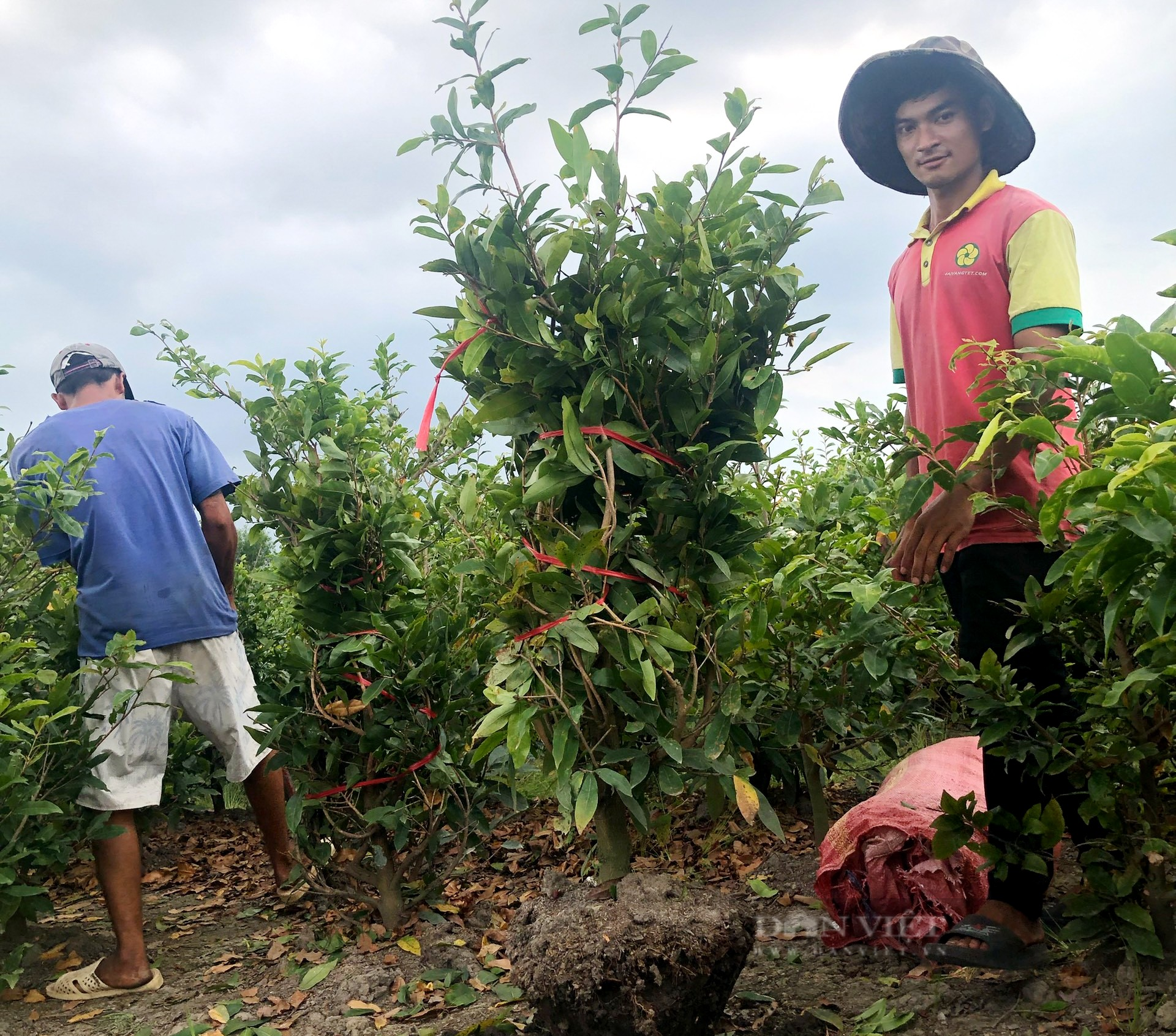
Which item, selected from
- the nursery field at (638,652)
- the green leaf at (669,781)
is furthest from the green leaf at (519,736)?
the green leaf at (669,781)

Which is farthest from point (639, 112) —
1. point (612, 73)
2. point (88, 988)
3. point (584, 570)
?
point (88, 988)

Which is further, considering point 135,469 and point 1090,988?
point 135,469

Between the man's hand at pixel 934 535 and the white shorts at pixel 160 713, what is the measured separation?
2.22m

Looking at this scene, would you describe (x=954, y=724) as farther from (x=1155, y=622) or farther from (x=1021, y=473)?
(x=1155, y=622)

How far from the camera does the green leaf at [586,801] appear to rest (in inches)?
84.9

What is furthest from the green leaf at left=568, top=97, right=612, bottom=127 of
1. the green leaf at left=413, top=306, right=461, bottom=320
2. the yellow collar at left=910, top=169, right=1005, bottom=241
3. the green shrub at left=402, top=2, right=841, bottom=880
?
the yellow collar at left=910, top=169, right=1005, bottom=241

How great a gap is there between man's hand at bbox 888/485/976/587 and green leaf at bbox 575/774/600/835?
1020 mm

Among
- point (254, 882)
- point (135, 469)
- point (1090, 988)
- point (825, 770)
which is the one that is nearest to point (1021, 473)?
point (1090, 988)

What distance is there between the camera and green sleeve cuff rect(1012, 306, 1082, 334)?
2.40 meters

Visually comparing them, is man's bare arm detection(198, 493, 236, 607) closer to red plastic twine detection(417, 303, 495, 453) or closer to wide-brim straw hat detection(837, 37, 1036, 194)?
red plastic twine detection(417, 303, 495, 453)

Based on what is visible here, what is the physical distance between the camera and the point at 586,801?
2.19m

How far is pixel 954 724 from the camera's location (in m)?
3.91

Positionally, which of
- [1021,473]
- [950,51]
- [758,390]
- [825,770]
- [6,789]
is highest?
[950,51]

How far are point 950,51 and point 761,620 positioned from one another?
167cm
